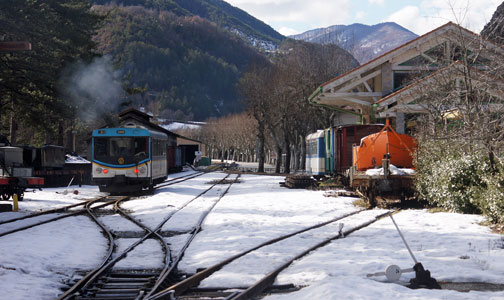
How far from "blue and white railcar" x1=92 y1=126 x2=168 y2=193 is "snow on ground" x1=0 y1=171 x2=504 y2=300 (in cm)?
797

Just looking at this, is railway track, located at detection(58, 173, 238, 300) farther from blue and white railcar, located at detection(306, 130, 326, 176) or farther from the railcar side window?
blue and white railcar, located at detection(306, 130, 326, 176)

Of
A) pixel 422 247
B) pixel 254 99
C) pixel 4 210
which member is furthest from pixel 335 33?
pixel 422 247

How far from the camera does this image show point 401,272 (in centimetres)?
650

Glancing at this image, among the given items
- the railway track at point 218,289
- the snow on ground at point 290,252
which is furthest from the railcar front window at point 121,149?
the railway track at point 218,289

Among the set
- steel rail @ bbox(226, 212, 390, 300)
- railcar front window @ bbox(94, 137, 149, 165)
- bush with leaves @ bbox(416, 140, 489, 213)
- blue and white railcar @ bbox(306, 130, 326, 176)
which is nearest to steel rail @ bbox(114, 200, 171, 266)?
steel rail @ bbox(226, 212, 390, 300)

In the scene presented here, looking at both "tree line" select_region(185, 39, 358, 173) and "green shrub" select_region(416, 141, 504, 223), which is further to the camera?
"tree line" select_region(185, 39, 358, 173)

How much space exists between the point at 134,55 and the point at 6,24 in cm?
16294

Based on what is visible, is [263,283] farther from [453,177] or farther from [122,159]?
[122,159]

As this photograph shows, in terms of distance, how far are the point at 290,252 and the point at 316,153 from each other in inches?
761

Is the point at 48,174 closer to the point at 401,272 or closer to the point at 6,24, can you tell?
the point at 6,24

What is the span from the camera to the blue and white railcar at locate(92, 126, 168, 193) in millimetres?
22750

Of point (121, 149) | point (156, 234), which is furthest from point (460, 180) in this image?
point (121, 149)

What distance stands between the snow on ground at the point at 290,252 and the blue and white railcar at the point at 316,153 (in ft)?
39.0

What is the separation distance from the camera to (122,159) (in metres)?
22.8
